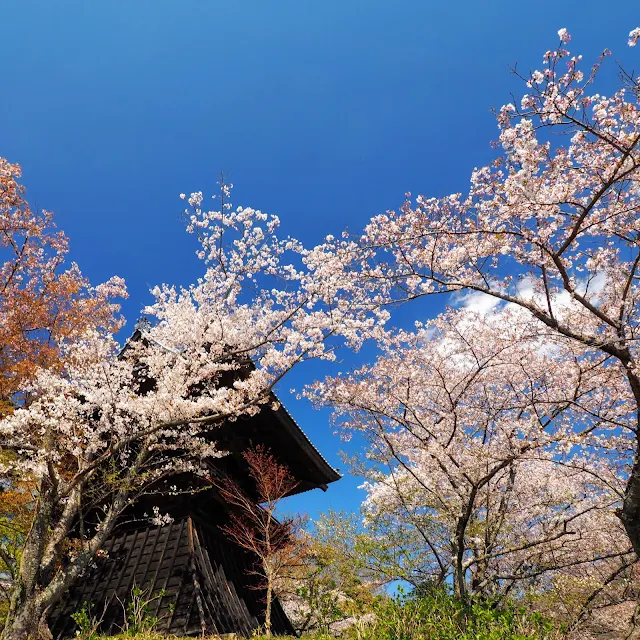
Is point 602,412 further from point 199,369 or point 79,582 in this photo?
point 79,582

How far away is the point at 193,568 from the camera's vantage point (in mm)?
7777

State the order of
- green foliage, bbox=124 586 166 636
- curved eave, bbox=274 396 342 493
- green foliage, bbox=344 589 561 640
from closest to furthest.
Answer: green foliage, bbox=344 589 561 640, green foliage, bbox=124 586 166 636, curved eave, bbox=274 396 342 493

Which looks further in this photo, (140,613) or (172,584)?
(172,584)

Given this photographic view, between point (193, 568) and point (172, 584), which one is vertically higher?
point (193, 568)

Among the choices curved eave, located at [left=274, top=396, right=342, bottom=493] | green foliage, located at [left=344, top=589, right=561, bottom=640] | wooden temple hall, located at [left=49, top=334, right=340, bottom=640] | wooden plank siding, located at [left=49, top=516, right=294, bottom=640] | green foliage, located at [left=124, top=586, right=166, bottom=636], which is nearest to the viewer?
green foliage, located at [left=344, top=589, right=561, bottom=640]

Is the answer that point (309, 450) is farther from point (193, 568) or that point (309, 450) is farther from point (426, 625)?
point (426, 625)

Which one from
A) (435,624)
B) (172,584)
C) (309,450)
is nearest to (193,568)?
(172,584)

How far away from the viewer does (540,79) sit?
5512 mm

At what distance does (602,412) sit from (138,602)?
10.9 meters

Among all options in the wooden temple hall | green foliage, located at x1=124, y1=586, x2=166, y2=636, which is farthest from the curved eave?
green foliage, located at x1=124, y1=586, x2=166, y2=636

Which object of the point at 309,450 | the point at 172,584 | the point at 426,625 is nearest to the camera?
the point at 426,625

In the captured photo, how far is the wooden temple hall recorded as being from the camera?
7.39 metres

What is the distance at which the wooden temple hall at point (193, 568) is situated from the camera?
24.2 ft

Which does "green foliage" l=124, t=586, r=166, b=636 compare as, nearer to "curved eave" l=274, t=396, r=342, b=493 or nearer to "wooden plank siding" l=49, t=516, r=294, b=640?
"wooden plank siding" l=49, t=516, r=294, b=640
